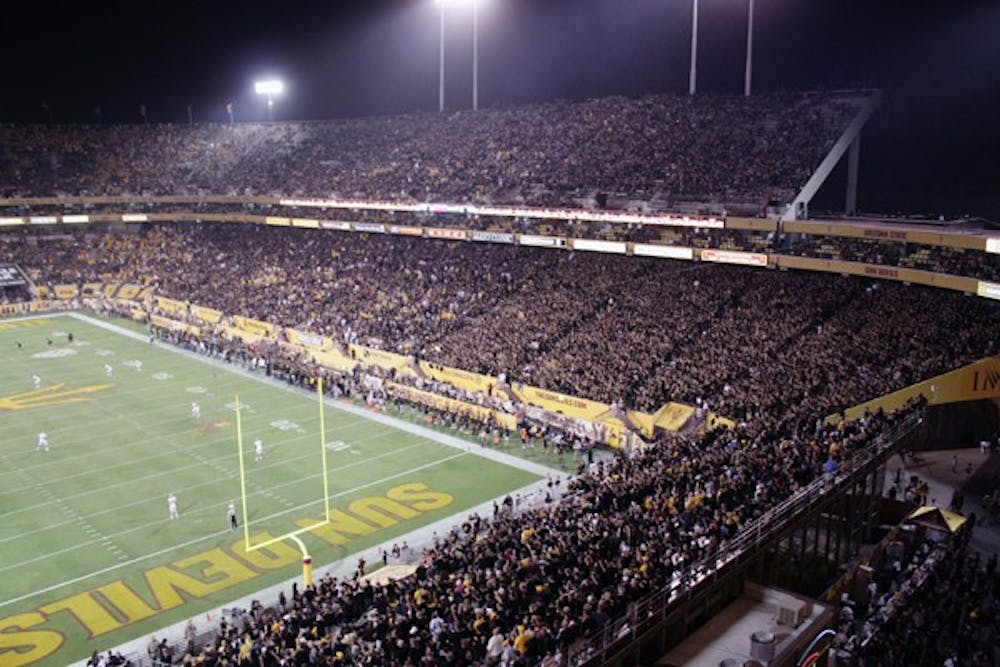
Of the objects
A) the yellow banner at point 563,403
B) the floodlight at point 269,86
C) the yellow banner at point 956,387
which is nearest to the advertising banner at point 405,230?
the yellow banner at point 563,403

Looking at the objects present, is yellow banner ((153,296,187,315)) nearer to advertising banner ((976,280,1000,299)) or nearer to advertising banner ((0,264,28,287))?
advertising banner ((0,264,28,287))

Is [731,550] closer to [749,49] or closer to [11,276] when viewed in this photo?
[749,49]

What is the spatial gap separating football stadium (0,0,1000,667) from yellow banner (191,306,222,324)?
0.22 metres

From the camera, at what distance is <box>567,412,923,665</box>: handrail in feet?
38.4

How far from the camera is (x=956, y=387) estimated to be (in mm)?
21688

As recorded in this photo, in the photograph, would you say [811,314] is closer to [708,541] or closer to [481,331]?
[481,331]

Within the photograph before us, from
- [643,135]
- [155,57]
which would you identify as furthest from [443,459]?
[155,57]

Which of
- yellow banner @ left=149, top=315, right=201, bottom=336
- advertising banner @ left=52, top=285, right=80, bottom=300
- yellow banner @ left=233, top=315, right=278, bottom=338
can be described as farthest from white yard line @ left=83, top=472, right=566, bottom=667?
advertising banner @ left=52, top=285, right=80, bottom=300

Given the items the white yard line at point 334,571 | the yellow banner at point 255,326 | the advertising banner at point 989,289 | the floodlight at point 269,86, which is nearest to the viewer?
the white yard line at point 334,571

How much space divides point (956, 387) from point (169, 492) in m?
22.7

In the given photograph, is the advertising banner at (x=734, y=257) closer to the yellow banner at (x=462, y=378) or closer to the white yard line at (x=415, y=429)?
the yellow banner at (x=462, y=378)

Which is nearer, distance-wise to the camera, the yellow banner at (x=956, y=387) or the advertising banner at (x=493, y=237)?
the yellow banner at (x=956, y=387)

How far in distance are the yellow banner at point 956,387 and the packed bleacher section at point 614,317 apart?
56cm

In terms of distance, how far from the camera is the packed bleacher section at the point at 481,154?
35.6 metres
